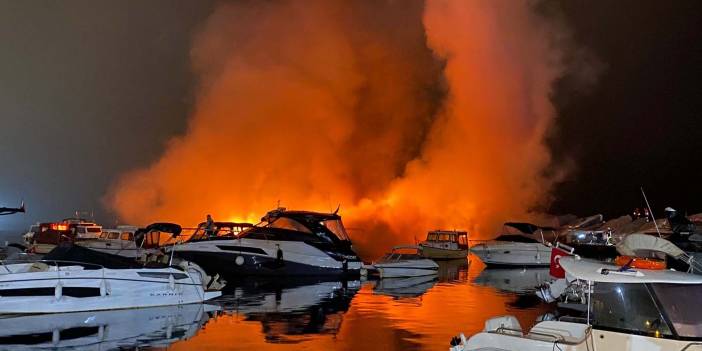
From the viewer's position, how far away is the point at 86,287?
2075 centimetres

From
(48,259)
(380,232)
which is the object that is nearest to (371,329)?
(48,259)

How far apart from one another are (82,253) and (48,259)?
1228 mm

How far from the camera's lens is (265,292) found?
28.0 metres

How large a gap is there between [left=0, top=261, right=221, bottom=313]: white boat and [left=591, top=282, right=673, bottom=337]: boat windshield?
15.7 m

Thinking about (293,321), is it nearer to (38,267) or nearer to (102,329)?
(102,329)

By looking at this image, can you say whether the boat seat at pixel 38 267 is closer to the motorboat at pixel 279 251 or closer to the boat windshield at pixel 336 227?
the motorboat at pixel 279 251

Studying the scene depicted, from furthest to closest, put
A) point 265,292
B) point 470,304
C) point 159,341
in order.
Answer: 1. point 265,292
2. point 470,304
3. point 159,341

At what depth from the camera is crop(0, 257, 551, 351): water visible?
1612cm

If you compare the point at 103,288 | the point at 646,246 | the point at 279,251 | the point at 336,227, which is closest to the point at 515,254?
the point at 336,227

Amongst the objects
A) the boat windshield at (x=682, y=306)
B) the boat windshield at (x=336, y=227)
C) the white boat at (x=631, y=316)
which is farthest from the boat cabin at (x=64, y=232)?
the boat windshield at (x=682, y=306)

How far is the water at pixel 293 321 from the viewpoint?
1612 cm

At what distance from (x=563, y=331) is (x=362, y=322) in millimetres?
9555

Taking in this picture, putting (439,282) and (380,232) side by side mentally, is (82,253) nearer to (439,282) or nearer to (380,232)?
(439,282)

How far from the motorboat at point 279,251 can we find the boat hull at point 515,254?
1415cm
